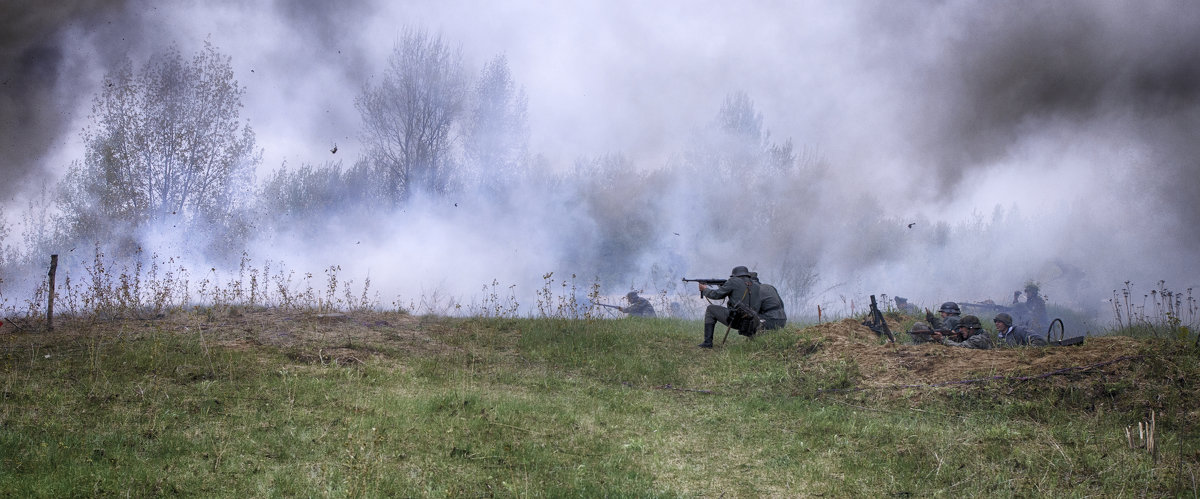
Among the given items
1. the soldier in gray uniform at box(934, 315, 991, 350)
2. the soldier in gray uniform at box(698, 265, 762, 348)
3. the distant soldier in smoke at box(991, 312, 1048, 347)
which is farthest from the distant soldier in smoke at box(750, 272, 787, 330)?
the distant soldier in smoke at box(991, 312, 1048, 347)

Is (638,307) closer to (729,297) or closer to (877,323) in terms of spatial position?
(729,297)

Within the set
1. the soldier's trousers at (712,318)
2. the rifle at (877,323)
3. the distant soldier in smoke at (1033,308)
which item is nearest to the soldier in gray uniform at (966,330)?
the rifle at (877,323)

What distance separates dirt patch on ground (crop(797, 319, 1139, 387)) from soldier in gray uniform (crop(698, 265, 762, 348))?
1734 millimetres

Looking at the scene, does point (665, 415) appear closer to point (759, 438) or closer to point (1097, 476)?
point (759, 438)

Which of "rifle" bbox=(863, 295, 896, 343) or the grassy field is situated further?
"rifle" bbox=(863, 295, 896, 343)

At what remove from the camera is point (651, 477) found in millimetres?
4551

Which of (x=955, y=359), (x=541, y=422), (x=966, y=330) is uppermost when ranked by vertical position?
(x=966, y=330)

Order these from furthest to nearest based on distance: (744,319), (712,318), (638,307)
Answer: (638,307), (744,319), (712,318)

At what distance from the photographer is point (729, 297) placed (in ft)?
37.6

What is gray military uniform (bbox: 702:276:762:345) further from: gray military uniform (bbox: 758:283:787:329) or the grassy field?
the grassy field

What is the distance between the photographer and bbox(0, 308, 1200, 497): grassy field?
4242mm

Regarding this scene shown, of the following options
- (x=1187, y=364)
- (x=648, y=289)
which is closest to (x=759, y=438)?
(x=1187, y=364)

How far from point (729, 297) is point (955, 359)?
4081 millimetres

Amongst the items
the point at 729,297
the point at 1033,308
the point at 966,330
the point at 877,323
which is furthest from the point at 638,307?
the point at 1033,308
